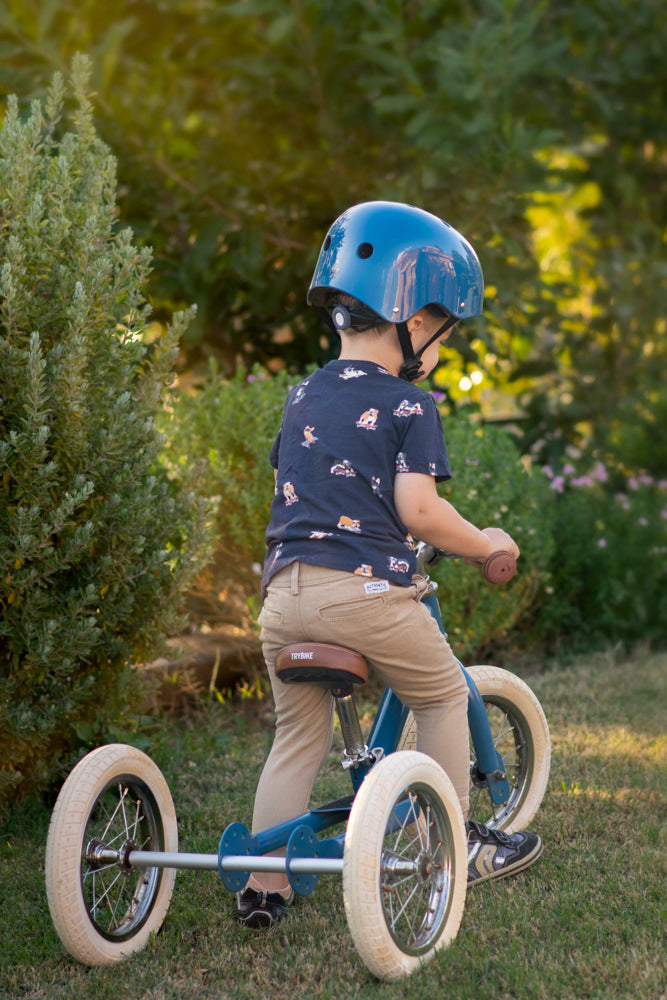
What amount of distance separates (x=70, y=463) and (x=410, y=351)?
116cm

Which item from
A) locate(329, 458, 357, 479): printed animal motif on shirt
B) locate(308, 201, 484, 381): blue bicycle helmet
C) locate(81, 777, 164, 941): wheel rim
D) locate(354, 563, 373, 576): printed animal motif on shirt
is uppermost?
locate(308, 201, 484, 381): blue bicycle helmet

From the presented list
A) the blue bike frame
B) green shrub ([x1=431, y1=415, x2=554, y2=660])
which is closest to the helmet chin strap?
the blue bike frame

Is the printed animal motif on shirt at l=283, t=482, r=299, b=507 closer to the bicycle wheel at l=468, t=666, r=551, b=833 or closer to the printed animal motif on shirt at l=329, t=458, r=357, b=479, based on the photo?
the printed animal motif on shirt at l=329, t=458, r=357, b=479

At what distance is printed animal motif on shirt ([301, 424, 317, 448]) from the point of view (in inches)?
97.1

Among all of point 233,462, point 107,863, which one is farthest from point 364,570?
point 233,462

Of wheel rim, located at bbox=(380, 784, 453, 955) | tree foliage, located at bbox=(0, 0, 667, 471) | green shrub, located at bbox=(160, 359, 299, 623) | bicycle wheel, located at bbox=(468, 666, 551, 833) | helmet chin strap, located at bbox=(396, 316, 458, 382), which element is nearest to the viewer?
wheel rim, located at bbox=(380, 784, 453, 955)

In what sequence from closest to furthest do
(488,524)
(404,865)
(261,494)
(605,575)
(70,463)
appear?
(404,865), (70,463), (261,494), (488,524), (605,575)

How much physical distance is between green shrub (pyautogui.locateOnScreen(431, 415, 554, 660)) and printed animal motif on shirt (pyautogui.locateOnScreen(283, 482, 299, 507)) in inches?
88.9

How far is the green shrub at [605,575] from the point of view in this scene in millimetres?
5632

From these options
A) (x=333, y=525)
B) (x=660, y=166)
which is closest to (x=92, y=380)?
(x=333, y=525)

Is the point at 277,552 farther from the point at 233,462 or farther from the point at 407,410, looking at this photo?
the point at 233,462

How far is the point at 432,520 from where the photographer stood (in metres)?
2.41

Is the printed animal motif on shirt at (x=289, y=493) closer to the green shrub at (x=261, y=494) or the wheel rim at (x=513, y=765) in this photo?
the wheel rim at (x=513, y=765)

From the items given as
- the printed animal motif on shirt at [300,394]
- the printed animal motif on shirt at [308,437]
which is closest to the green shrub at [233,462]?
the printed animal motif on shirt at [300,394]
